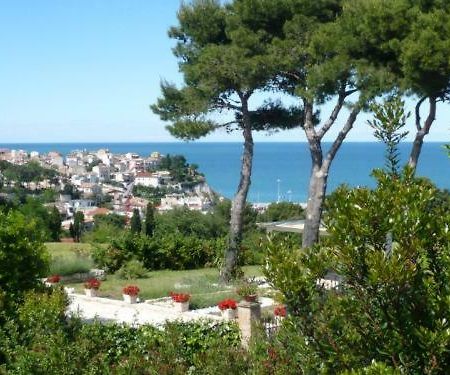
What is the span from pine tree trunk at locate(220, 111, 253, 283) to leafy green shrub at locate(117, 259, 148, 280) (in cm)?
206

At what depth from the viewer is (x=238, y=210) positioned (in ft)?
47.1

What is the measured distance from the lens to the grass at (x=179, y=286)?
12.3 metres

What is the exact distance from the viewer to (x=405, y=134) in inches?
126

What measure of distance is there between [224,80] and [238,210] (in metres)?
2.71

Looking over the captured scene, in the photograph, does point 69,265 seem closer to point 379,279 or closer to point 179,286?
point 179,286

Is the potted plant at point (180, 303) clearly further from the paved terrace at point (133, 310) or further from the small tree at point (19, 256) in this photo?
the small tree at point (19, 256)

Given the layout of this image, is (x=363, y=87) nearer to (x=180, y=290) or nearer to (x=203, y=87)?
(x=203, y=87)

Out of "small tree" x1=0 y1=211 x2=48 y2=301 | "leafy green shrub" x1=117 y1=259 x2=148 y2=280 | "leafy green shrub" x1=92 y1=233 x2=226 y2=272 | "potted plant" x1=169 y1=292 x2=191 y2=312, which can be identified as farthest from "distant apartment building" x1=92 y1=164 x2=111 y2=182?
"small tree" x1=0 y1=211 x2=48 y2=301

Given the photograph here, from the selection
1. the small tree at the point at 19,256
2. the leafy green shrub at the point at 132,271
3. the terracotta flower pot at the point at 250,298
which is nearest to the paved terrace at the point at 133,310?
the terracotta flower pot at the point at 250,298

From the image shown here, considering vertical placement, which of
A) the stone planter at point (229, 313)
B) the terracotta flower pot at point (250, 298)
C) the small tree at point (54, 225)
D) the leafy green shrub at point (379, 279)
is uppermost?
the leafy green shrub at point (379, 279)

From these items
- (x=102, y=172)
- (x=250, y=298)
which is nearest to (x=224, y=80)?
(x=250, y=298)

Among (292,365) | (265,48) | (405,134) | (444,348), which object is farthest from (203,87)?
A: (444,348)

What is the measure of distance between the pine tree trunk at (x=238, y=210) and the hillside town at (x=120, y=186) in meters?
53.0

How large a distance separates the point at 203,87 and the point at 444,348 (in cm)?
1190
